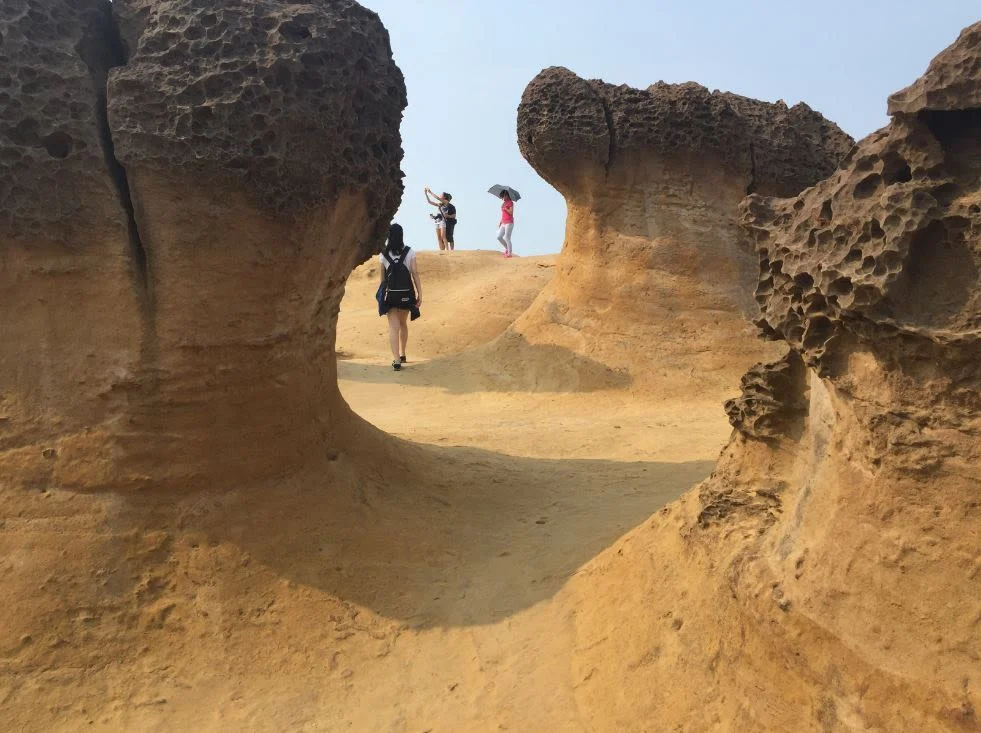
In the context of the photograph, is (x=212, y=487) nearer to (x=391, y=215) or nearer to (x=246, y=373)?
(x=246, y=373)

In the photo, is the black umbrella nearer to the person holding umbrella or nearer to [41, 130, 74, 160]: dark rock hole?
the person holding umbrella

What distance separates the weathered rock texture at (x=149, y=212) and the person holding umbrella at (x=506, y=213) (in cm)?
1266

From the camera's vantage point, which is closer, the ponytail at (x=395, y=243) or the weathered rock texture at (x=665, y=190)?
the weathered rock texture at (x=665, y=190)

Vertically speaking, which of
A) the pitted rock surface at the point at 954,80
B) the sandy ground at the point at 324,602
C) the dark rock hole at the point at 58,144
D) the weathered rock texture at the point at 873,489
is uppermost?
the pitted rock surface at the point at 954,80

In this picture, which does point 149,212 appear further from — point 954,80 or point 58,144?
point 954,80

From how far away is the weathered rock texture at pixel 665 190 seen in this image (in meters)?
7.82

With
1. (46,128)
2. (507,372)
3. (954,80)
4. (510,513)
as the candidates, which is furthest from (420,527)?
(507,372)

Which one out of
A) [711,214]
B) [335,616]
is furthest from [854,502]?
[711,214]

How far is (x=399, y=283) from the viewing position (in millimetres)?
8344

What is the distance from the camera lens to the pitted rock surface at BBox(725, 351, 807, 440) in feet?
9.55

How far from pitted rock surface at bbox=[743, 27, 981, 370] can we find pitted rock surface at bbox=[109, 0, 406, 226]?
2.04 metres

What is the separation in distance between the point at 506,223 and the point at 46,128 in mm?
13434

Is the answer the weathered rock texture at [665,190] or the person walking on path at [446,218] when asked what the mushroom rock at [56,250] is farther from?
the person walking on path at [446,218]

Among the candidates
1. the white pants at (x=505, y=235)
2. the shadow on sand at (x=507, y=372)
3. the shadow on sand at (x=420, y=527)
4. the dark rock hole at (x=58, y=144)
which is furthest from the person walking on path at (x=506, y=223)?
the dark rock hole at (x=58, y=144)
